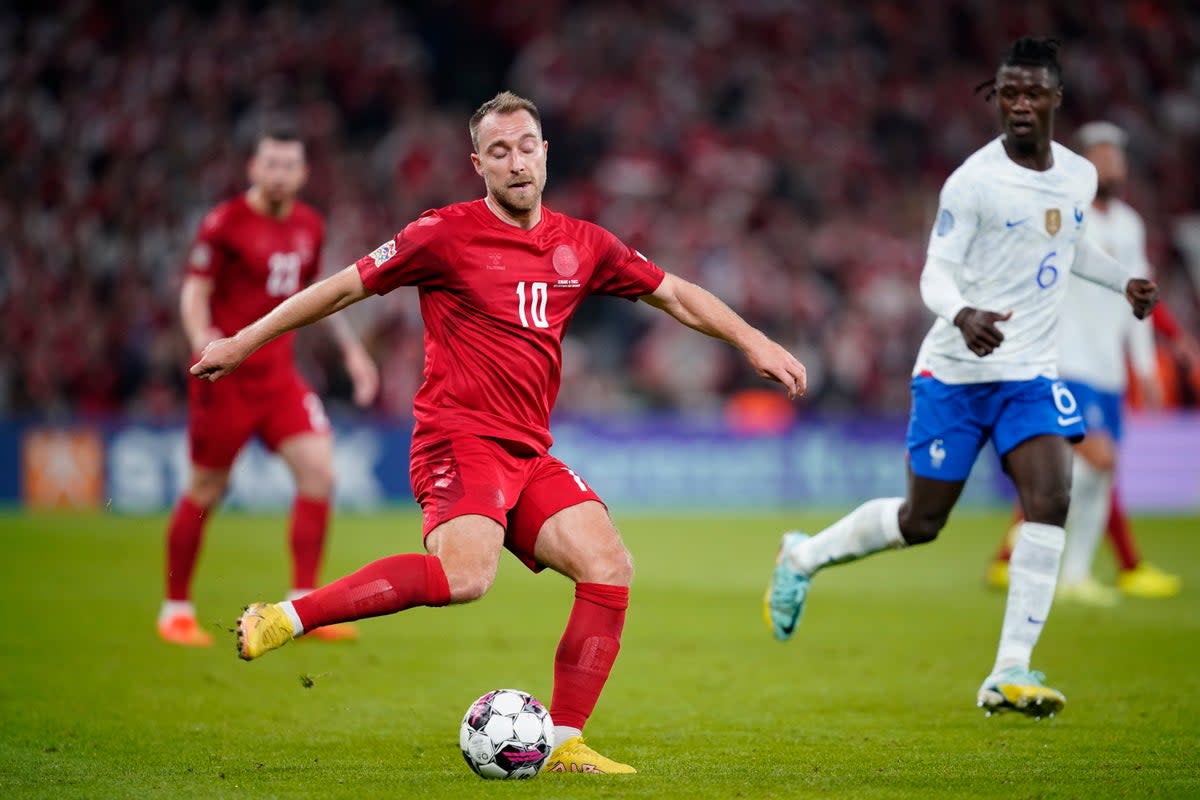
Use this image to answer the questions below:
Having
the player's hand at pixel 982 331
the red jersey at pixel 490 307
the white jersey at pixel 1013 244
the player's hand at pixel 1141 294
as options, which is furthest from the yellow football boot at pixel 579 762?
the player's hand at pixel 1141 294

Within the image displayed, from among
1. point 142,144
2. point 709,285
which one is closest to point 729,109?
point 709,285

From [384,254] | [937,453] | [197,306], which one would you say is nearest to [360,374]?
[197,306]

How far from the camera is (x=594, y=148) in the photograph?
21797 millimetres

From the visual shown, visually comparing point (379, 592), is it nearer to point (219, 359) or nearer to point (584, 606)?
point (584, 606)

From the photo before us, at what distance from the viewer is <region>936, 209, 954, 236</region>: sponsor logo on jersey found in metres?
6.60

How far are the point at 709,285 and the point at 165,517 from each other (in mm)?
7235

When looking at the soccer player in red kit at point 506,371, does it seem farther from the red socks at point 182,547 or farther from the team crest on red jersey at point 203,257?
the red socks at point 182,547

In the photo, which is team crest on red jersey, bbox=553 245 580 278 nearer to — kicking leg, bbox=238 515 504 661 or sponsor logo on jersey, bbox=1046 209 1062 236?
kicking leg, bbox=238 515 504 661

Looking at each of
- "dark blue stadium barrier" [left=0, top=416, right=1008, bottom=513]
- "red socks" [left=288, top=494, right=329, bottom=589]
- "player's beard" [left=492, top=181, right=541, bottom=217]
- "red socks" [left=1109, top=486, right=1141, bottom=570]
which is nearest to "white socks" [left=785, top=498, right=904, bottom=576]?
"player's beard" [left=492, top=181, right=541, bottom=217]

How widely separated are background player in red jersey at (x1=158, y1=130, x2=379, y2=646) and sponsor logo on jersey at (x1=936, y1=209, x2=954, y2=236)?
12.7 ft

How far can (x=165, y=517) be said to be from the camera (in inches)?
707

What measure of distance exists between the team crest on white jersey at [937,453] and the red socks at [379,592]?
97.9 inches

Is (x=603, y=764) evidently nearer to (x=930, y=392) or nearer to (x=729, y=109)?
(x=930, y=392)

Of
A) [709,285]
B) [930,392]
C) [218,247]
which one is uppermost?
[709,285]
